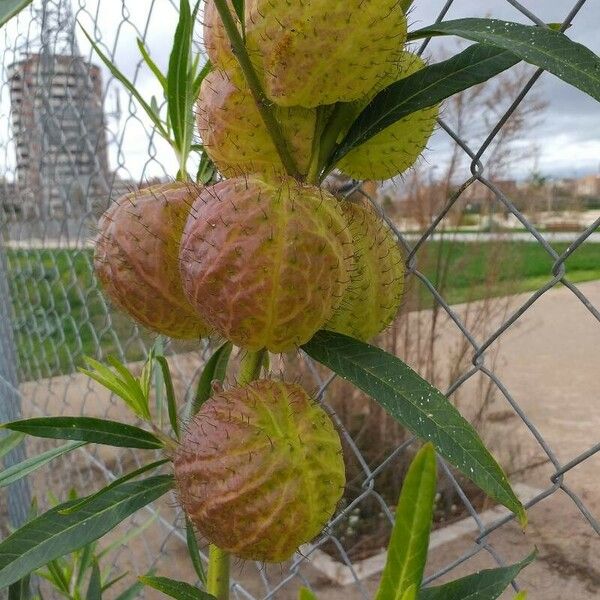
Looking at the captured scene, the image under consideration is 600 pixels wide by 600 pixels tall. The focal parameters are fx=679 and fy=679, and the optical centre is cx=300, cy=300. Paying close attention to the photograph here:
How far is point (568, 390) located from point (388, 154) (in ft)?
12.8

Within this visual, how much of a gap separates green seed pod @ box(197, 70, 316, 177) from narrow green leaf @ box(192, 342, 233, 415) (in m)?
0.20

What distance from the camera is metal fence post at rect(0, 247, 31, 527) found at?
1.95 m

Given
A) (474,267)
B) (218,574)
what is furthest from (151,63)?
(474,267)

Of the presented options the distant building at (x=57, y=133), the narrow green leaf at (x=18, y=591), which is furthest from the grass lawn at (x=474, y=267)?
the narrow green leaf at (x=18, y=591)

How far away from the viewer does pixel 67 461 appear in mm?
2531

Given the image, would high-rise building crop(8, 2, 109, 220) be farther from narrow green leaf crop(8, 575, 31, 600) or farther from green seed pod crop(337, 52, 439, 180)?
green seed pod crop(337, 52, 439, 180)

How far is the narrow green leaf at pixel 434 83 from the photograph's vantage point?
1.57 feet

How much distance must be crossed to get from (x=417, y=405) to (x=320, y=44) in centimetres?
24

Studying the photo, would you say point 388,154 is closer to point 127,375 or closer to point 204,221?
point 204,221

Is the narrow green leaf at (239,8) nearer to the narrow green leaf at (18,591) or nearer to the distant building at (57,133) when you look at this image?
the narrow green leaf at (18,591)

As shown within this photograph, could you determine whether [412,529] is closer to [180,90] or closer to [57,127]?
[180,90]

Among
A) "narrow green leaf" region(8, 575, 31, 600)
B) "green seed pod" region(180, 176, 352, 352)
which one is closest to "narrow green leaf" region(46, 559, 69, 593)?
"narrow green leaf" region(8, 575, 31, 600)

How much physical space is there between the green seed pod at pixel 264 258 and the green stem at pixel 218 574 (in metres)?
0.25

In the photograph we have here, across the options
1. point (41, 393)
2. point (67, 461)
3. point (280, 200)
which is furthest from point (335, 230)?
point (41, 393)
